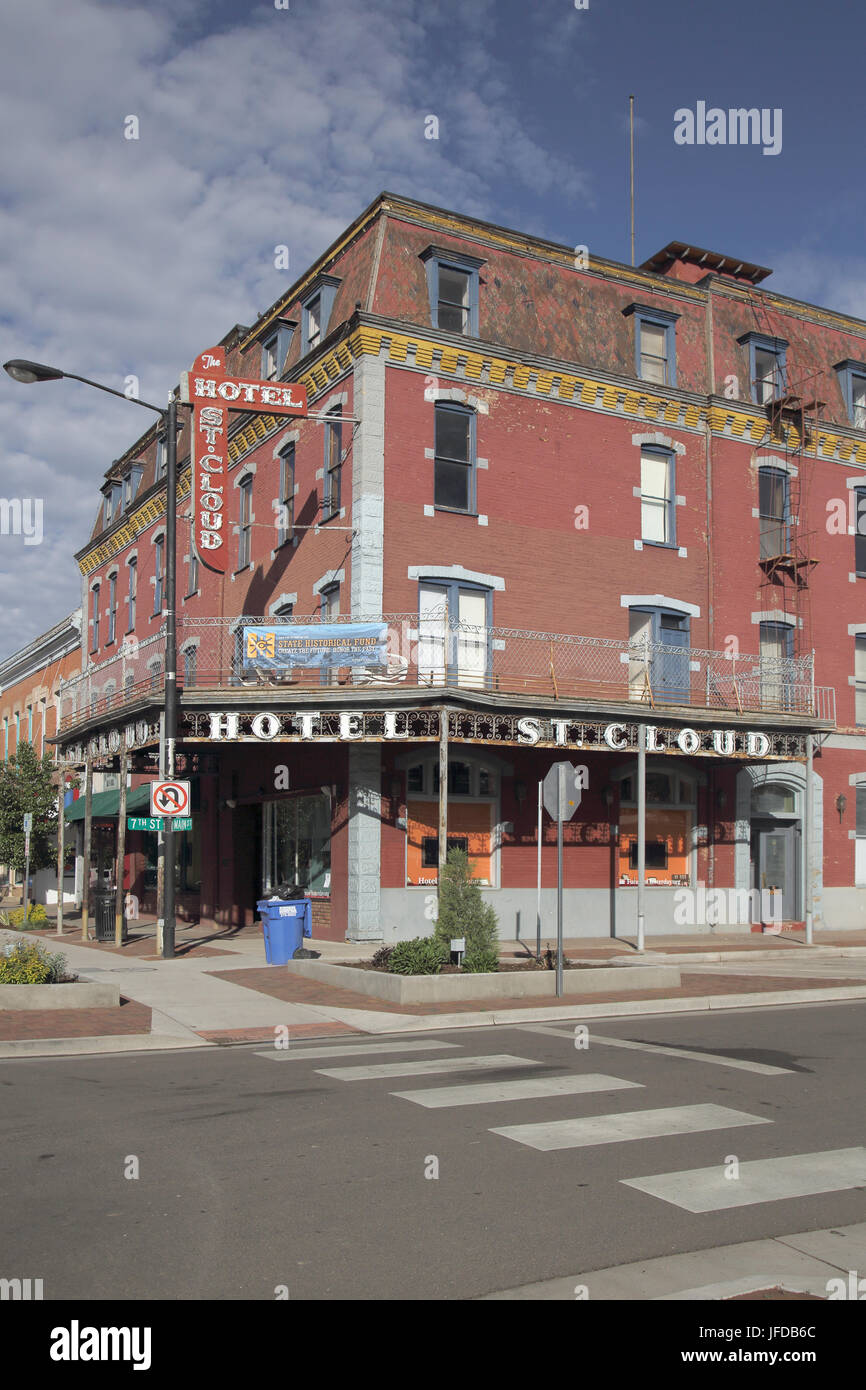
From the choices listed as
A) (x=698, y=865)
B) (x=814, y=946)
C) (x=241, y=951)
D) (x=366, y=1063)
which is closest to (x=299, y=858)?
(x=241, y=951)

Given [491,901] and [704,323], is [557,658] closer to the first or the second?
[491,901]

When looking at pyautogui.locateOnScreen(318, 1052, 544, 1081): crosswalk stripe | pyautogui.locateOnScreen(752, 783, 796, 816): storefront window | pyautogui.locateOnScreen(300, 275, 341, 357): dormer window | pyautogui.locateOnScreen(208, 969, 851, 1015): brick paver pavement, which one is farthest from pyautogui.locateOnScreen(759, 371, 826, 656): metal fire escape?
pyautogui.locateOnScreen(318, 1052, 544, 1081): crosswalk stripe

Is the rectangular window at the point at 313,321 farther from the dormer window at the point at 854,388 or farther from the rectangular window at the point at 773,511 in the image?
the dormer window at the point at 854,388

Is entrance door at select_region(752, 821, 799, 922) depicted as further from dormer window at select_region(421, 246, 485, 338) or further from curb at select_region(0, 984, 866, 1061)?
dormer window at select_region(421, 246, 485, 338)

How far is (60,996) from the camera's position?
14.3m

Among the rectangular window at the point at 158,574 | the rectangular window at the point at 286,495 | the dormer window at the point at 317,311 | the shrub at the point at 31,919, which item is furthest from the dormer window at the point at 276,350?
the shrub at the point at 31,919

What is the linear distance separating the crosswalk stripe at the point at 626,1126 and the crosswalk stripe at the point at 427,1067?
219 centimetres

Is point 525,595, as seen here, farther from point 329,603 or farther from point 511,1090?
point 511,1090

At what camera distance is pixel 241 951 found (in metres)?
21.0

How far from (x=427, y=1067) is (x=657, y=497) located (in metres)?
18.5

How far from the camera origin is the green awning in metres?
28.5

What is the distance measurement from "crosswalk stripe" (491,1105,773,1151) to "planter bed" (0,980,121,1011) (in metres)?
7.54

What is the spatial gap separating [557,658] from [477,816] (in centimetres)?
360

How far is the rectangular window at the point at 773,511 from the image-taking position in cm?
2817
